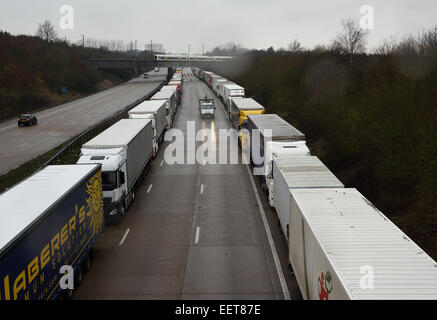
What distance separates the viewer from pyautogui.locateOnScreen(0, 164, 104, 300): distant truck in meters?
9.74

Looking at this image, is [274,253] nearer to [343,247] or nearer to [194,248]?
[194,248]

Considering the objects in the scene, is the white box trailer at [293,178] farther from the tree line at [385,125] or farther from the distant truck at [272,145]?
the tree line at [385,125]

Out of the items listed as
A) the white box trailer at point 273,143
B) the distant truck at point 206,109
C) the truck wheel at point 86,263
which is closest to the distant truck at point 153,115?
the white box trailer at point 273,143

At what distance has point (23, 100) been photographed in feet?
231

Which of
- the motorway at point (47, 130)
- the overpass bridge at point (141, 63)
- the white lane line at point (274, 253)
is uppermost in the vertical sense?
the overpass bridge at point (141, 63)

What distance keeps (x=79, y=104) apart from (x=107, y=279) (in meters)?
66.1

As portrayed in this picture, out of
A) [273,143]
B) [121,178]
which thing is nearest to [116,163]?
[121,178]

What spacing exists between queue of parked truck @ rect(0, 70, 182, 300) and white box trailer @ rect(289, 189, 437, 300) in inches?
260

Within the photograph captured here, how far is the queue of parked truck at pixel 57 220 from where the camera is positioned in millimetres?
9891

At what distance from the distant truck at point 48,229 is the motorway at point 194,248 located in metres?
1.71

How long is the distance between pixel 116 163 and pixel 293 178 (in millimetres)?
8051

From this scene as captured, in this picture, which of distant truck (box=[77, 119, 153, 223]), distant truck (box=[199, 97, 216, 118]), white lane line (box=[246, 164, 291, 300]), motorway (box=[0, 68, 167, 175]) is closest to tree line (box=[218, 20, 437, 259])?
white lane line (box=[246, 164, 291, 300])

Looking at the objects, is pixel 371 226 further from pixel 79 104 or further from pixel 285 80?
pixel 79 104
